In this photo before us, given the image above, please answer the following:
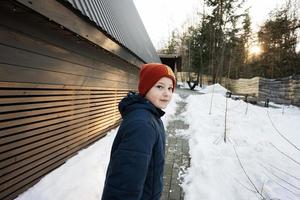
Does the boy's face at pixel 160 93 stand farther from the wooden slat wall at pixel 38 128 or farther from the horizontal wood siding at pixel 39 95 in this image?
the wooden slat wall at pixel 38 128

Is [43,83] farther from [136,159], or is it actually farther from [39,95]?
[136,159]

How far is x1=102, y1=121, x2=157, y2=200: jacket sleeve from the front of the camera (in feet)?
4.25

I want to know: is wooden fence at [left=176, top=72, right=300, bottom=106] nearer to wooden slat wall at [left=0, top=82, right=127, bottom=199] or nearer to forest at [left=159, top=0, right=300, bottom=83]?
forest at [left=159, top=0, right=300, bottom=83]

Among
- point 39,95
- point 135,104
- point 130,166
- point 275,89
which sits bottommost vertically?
point 275,89

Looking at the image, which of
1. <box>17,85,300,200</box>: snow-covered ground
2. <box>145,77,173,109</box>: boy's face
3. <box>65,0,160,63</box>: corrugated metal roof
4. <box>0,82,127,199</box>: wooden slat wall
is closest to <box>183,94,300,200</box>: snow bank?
<box>17,85,300,200</box>: snow-covered ground

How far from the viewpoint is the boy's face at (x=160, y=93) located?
1695 mm

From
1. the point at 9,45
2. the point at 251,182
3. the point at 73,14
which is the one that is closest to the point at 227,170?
the point at 251,182

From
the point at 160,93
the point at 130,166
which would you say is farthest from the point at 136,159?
the point at 160,93

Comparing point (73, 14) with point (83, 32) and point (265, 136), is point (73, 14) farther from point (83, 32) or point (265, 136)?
point (265, 136)

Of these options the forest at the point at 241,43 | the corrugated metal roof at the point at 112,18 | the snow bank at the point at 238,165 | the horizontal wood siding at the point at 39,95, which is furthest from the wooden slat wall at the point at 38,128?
the forest at the point at 241,43

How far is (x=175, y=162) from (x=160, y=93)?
3647mm

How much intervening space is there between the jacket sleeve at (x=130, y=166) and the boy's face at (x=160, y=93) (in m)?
0.35

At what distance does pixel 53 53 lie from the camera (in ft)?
12.1

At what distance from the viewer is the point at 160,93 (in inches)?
66.9
